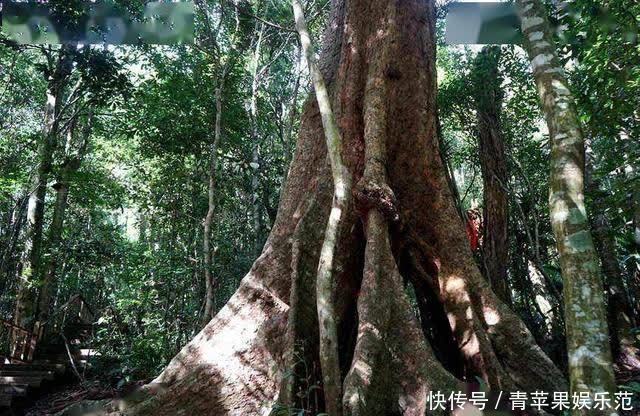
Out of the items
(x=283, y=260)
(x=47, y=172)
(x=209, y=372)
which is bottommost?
(x=209, y=372)

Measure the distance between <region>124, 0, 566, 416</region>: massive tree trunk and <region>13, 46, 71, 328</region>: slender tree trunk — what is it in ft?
19.3

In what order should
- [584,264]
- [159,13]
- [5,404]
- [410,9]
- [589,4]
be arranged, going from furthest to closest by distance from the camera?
1. [159,13]
2. [5,404]
3. [410,9]
4. [589,4]
5. [584,264]

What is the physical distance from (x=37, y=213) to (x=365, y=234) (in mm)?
7884

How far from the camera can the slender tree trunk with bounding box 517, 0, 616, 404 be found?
2402 mm

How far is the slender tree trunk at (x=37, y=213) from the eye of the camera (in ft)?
28.6

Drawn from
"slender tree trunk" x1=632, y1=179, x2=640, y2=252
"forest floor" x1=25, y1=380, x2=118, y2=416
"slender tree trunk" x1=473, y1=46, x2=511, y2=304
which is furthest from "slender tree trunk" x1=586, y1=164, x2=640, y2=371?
"forest floor" x1=25, y1=380, x2=118, y2=416

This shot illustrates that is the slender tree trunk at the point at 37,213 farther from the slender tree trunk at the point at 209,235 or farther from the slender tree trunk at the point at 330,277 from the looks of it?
the slender tree trunk at the point at 330,277

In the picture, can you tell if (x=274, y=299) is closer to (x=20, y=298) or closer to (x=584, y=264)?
(x=584, y=264)

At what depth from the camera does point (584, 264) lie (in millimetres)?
2562

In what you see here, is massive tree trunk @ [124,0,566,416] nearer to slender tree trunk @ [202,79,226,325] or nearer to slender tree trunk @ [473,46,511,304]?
slender tree trunk @ [473,46,511,304]

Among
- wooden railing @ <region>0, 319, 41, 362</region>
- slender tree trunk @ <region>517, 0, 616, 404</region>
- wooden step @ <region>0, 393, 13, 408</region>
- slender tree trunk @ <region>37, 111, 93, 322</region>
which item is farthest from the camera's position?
slender tree trunk @ <region>37, 111, 93, 322</region>

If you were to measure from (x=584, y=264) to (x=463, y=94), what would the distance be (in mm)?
6321

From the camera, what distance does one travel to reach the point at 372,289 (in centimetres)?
367

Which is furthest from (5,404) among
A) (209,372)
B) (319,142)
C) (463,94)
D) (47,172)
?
(463,94)
